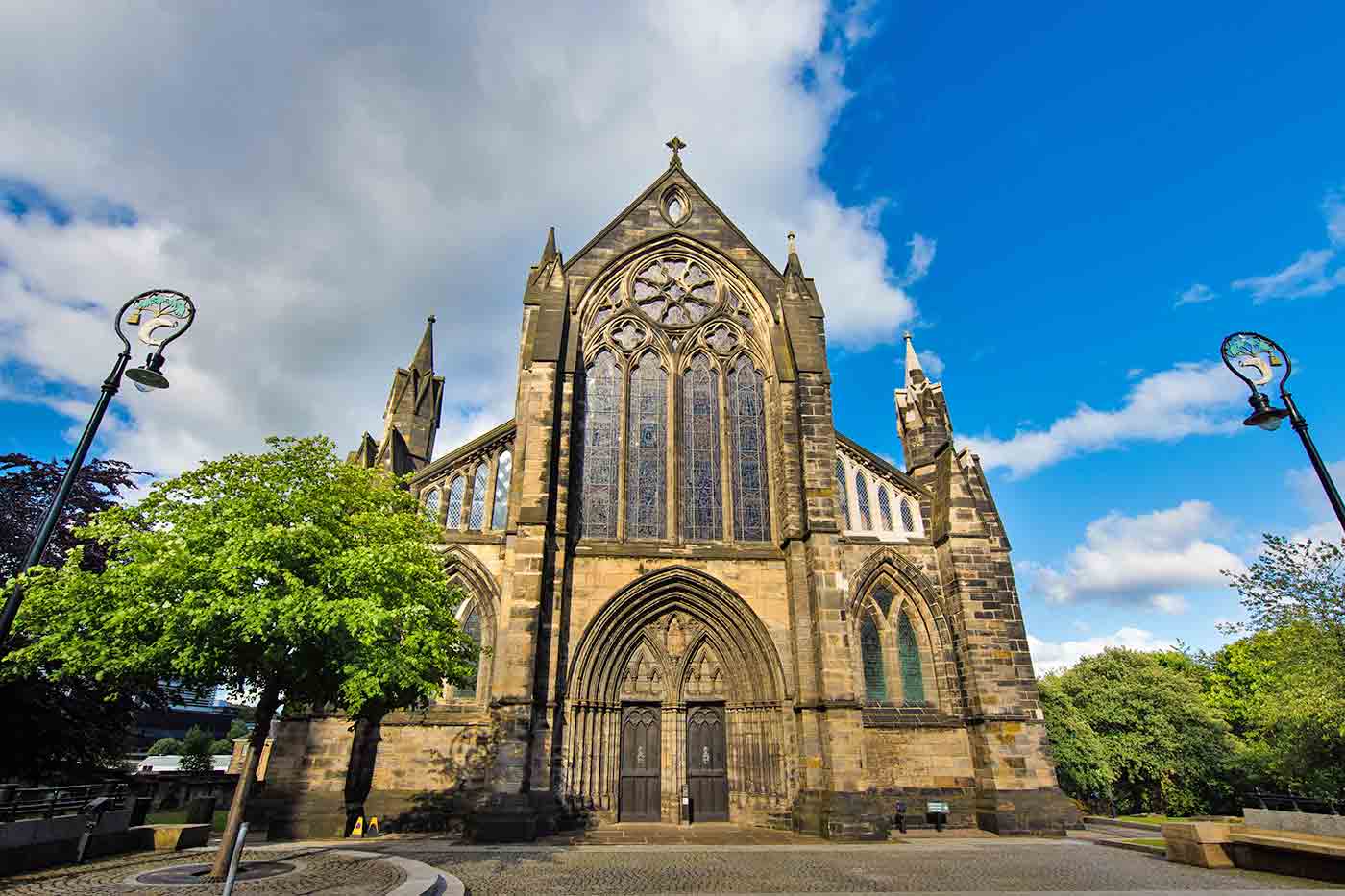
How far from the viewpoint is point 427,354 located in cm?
2253

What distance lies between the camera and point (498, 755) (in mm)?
14688

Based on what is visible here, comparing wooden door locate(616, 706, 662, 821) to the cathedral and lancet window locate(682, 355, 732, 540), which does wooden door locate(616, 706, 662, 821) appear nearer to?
the cathedral

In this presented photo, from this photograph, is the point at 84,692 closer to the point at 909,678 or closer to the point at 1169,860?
the point at 909,678

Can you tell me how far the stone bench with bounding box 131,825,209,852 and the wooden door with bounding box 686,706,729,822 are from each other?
34.3ft

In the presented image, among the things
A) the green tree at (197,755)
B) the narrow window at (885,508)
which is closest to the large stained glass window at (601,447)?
the narrow window at (885,508)

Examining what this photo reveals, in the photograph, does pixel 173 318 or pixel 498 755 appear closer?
pixel 173 318

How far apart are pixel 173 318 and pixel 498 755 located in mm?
10526

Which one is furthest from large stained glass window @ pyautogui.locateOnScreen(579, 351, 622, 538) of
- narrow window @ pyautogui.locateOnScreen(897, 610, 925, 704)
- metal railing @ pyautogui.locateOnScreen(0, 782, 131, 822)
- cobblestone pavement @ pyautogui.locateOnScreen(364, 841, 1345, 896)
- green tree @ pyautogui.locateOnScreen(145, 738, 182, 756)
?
green tree @ pyautogui.locateOnScreen(145, 738, 182, 756)

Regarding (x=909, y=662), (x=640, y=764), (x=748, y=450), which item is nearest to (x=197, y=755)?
(x=640, y=764)

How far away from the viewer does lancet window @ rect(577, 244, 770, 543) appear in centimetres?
1942

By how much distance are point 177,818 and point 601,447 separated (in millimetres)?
17225

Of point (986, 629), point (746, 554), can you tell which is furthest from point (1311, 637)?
point (746, 554)

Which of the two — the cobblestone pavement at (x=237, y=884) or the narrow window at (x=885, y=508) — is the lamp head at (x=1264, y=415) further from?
the cobblestone pavement at (x=237, y=884)

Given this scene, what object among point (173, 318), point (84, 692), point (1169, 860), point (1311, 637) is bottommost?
point (1169, 860)
